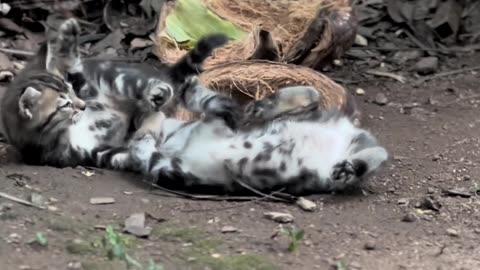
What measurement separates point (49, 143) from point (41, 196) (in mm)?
558

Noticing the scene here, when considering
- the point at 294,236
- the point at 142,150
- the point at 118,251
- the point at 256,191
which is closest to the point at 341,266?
the point at 294,236

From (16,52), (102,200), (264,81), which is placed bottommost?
(16,52)

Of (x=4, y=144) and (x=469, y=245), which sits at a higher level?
(x=469, y=245)

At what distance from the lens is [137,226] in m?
3.20

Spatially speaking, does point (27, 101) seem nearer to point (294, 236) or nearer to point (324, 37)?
point (294, 236)

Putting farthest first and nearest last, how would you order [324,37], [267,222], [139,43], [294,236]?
[139,43] → [324,37] → [267,222] → [294,236]

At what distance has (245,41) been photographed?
5.07 metres

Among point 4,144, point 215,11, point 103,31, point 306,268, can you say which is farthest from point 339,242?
point 103,31

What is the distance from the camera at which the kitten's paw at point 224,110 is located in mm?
3820

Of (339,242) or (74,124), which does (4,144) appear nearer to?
(74,124)

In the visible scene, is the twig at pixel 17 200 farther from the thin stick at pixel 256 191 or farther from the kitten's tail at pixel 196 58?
the kitten's tail at pixel 196 58

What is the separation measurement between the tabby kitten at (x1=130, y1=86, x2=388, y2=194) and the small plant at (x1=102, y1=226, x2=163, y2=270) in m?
0.87

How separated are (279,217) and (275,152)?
42 cm

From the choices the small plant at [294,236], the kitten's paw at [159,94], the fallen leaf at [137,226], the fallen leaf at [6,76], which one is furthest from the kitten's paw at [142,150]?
the fallen leaf at [6,76]
